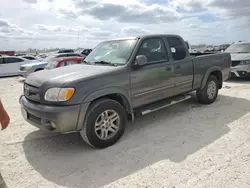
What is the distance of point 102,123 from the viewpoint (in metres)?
3.82

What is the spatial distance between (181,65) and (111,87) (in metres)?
2.09

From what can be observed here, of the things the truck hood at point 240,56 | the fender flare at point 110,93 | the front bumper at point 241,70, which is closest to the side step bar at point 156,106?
the fender flare at point 110,93

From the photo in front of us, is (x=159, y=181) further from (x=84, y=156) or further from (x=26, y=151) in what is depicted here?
(x=26, y=151)

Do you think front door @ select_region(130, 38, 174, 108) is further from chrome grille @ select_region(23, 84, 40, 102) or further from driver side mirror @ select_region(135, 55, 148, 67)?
chrome grille @ select_region(23, 84, 40, 102)

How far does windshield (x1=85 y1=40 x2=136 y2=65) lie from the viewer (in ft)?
14.4

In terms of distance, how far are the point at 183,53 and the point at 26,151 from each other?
3924mm

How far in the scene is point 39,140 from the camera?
14.1ft

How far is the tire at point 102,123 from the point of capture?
11.9ft

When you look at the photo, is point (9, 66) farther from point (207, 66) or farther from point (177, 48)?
point (207, 66)

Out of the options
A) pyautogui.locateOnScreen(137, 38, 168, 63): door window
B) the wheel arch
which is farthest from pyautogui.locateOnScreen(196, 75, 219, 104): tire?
pyautogui.locateOnScreen(137, 38, 168, 63): door window

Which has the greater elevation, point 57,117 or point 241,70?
point 241,70

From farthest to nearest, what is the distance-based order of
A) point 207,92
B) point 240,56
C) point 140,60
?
point 240,56 < point 207,92 < point 140,60

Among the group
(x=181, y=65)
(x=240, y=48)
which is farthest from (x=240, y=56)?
(x=181, y=65)

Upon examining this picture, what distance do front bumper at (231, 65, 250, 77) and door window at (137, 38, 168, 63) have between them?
583cm
